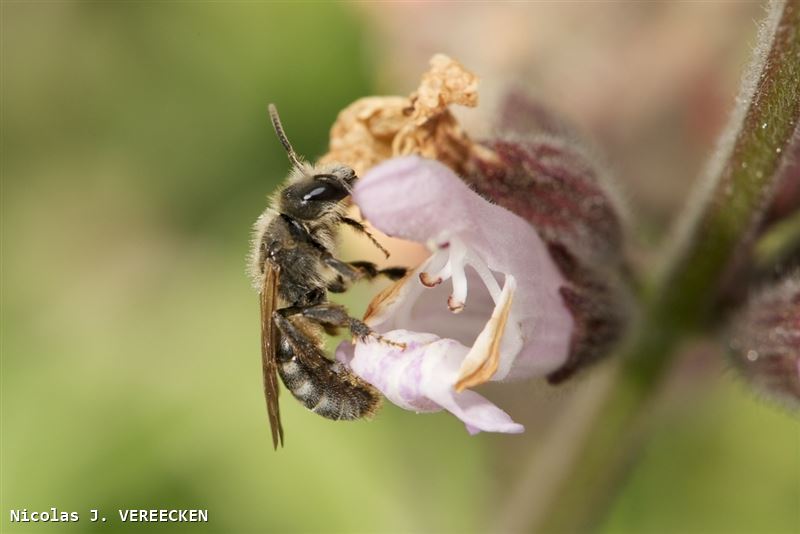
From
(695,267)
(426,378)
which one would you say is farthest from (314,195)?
(695,267)

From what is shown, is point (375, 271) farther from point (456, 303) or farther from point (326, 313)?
point (456, 303)

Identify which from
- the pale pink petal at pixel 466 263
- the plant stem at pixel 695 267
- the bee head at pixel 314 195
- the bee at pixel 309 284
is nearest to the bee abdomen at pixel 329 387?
the bee at pixel 309 284

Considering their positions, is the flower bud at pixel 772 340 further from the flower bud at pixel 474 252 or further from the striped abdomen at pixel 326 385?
the striped abdomen at pixel 326 385

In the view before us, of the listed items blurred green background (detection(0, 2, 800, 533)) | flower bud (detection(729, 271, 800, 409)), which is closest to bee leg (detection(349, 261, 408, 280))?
blurred green background (detection(0, 2, 800, 533))

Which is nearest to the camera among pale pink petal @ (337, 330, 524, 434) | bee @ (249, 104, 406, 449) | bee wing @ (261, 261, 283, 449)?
pale pink petal @ (337, 330, 524, 434)

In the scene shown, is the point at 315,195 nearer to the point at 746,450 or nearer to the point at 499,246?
Result: the point at 499,246

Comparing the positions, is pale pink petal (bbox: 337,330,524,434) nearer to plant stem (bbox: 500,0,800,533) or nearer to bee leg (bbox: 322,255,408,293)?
bee leg (bbox: 322,255,408,293)
